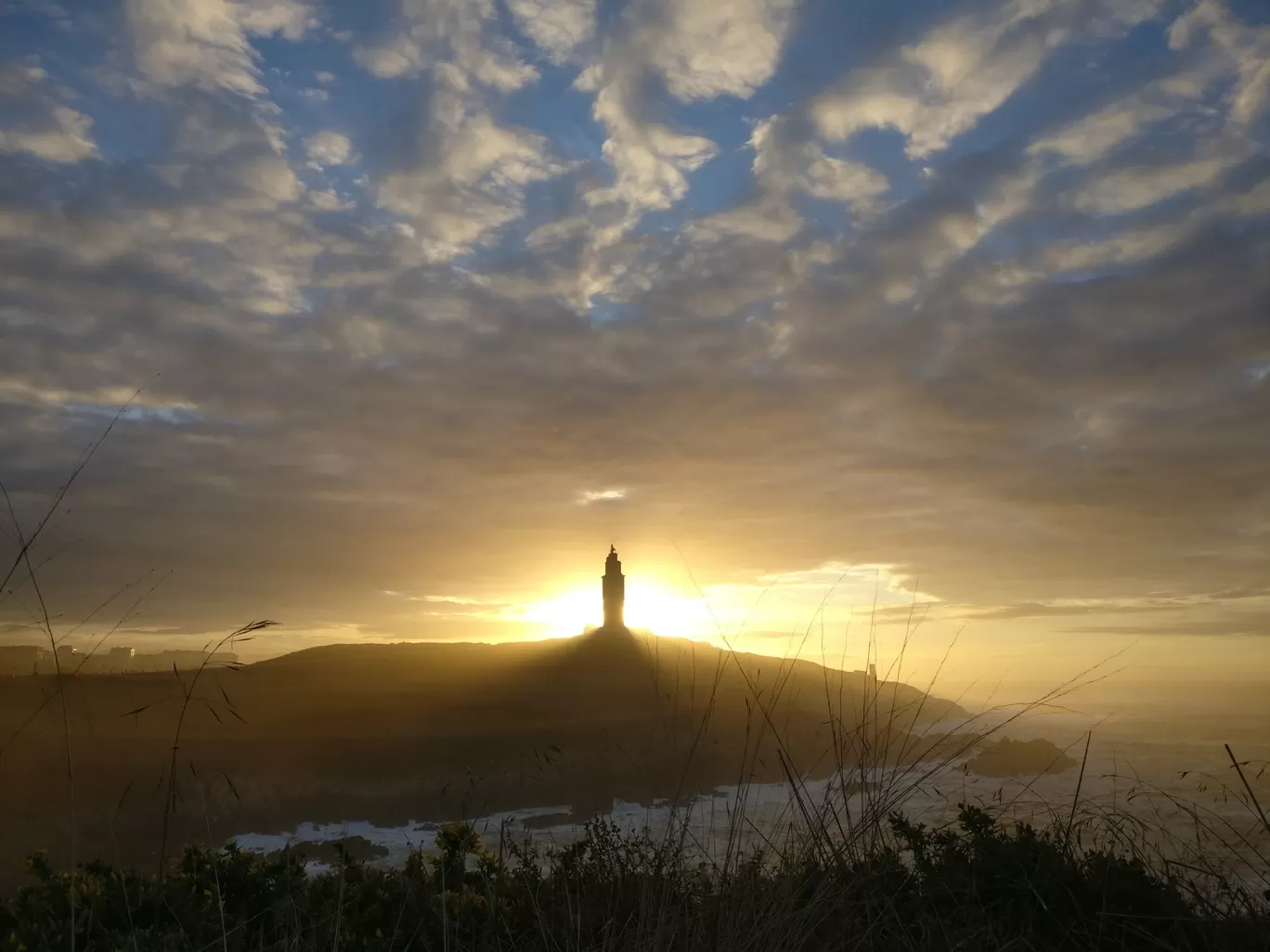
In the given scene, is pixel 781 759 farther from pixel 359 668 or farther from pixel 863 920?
pixel 359 668

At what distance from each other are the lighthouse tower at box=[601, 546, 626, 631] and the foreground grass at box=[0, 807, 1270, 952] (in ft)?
254

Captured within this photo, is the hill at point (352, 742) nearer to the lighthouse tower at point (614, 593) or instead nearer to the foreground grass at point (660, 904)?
the foreground grass at point (660, 904)

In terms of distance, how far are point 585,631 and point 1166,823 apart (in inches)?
3296

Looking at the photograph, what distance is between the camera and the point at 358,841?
26.6m

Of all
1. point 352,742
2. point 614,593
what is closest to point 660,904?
point 352,742

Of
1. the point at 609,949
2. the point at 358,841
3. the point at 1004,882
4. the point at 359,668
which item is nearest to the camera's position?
the point at 609,949

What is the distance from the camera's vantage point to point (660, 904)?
368cm

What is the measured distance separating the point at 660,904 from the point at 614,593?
79902 millimetres

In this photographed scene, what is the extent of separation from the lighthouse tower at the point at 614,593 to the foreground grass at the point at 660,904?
254 feet

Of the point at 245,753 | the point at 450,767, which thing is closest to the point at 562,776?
the point at 450,767

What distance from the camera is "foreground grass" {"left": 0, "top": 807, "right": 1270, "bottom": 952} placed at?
3523 millimetres

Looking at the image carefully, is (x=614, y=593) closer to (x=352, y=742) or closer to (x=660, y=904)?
(x=352, y=742)

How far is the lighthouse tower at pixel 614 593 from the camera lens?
8203cm

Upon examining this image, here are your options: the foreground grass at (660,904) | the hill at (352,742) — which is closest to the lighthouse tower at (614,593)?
the hill at (352,742)
